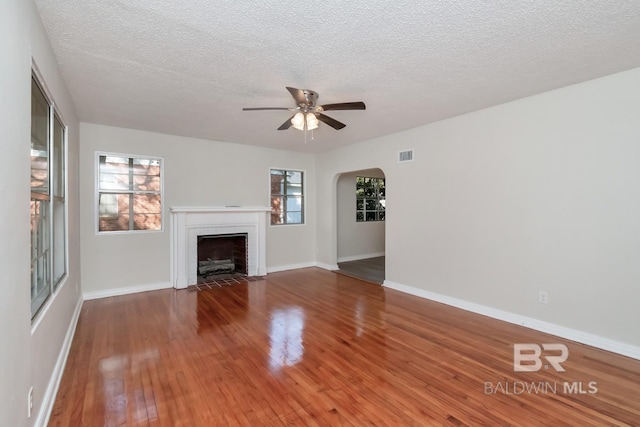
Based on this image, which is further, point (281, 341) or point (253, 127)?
point (253, 127)

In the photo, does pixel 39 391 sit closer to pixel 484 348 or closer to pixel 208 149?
pixel 484 348

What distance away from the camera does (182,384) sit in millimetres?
2252

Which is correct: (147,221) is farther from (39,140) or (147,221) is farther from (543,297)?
(543,297)

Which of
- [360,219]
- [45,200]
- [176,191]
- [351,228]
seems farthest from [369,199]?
[45,200]

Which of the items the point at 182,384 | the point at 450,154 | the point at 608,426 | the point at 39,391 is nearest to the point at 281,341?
the point at 182,384

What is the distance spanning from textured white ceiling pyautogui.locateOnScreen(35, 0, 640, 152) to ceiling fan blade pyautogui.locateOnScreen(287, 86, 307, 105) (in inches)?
8.1

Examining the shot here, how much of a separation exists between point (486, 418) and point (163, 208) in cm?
496

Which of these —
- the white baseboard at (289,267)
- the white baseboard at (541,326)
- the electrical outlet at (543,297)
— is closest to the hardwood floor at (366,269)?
the white baseboard at (289,267)

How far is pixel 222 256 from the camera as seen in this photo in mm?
5926

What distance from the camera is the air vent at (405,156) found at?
15.0 ft

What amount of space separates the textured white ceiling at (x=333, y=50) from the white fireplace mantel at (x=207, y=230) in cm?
192

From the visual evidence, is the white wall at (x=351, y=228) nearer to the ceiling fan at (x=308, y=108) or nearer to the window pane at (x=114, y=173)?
the ceiling fan at (x=308, y=108)

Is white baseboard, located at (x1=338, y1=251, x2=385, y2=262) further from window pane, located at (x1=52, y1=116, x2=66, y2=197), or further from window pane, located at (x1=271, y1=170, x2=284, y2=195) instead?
window pane, located at (x1=52, y1=116, x2=66, y2=197)

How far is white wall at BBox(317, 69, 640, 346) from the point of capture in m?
2.72
